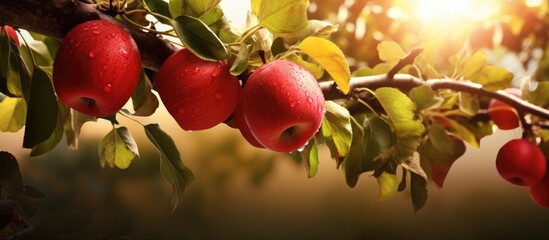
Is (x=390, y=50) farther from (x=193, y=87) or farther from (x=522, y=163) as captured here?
(x=193, y=87)

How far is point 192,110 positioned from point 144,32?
0.07 metres

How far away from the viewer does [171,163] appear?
18.2 inches

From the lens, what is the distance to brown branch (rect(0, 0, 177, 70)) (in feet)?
1.12

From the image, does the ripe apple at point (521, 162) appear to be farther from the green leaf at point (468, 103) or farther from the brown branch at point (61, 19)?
the brown branch at point (61, 19)

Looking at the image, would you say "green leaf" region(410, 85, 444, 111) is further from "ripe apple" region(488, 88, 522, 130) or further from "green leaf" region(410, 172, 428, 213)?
"ripe apple" region(488, 88, 522, 130)

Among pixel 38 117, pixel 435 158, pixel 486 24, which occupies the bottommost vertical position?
pixel 486 24

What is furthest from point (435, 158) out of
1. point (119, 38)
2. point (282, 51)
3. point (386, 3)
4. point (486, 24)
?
point (486, 24)

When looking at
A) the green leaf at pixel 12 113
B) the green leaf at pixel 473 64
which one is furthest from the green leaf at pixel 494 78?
the green leaf at pixel 12 113

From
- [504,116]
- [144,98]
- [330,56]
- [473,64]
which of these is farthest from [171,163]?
[504,116]

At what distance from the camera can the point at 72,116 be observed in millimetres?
534

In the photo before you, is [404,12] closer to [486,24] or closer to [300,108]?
[486,24]

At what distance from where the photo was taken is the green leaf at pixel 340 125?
423 mm

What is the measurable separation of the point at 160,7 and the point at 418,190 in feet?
1.18

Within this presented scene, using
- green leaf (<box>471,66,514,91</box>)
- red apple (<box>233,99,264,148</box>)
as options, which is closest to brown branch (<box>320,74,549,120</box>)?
green leaf (<box>471,66,514,91</box>)
